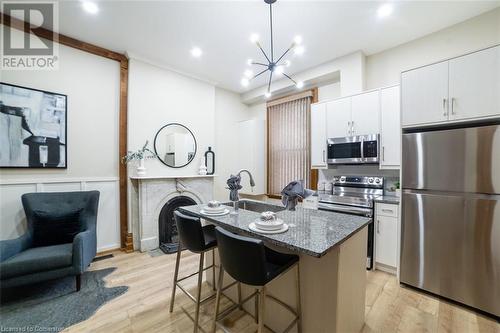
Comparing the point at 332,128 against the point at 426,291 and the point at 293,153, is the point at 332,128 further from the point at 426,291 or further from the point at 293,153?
the point at 426,291

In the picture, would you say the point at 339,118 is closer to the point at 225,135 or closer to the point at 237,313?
the point at 225,135

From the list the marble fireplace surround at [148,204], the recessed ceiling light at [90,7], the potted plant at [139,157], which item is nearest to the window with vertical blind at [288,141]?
the marble fireplace surround at [148,204]

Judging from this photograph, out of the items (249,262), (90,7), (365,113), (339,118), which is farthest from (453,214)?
(90,7)

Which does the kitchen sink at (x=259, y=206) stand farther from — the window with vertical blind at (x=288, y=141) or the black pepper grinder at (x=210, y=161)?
the black pepper grinder at (x=210, y=161)

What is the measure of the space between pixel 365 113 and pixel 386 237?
5.54 ft

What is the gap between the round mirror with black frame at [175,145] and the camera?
372 centimetres

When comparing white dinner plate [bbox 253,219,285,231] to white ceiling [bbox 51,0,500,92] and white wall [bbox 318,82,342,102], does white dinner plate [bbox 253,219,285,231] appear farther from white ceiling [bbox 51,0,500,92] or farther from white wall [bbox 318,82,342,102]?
white wall [bbox 318,82,342,102]

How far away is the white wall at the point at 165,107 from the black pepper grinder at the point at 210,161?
0.10 meters

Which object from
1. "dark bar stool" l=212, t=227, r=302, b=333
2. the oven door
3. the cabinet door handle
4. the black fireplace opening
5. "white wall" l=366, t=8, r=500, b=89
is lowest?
the black fireplace opening

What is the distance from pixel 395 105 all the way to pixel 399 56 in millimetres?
926

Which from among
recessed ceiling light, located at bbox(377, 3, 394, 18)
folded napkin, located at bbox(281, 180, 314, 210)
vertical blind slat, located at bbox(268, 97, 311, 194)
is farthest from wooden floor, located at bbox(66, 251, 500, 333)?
recessed ceiling light, located at bbox(377, 3, 394, 18)

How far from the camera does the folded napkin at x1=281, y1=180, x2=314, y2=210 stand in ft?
6.06

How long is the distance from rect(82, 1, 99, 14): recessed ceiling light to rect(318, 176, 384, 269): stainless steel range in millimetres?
3712

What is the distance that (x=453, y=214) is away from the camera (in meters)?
2.06
